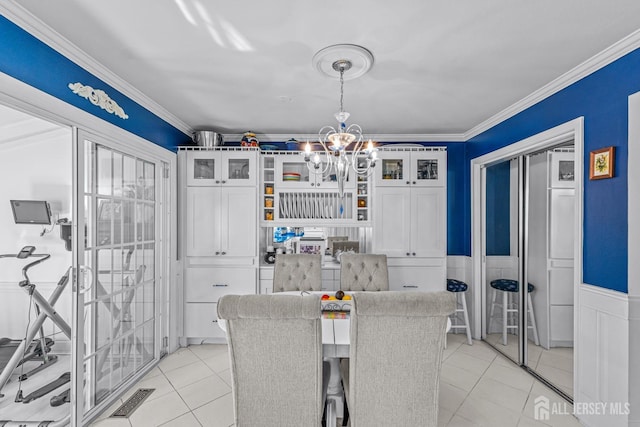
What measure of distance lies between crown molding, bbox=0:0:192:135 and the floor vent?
2.45 meters

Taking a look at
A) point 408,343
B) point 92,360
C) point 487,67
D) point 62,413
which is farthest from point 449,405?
point 62,413

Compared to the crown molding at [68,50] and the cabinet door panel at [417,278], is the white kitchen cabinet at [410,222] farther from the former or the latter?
the crown molding at [68,50]

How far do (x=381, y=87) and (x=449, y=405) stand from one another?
255 centimetres

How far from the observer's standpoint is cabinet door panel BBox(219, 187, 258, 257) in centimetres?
354

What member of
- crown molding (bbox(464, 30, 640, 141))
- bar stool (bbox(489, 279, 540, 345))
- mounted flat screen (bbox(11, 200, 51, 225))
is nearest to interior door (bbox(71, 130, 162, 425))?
mounted flat screen (bbox(11, 200, 51, 225))

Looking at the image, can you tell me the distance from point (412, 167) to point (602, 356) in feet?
7.72

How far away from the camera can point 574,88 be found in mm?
2262

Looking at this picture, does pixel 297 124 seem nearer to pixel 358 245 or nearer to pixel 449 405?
pixel 358 245

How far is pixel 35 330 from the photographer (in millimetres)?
2477

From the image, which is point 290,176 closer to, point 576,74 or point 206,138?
point 206,138

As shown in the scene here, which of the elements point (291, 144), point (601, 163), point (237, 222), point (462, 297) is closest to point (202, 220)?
point (237, 222)

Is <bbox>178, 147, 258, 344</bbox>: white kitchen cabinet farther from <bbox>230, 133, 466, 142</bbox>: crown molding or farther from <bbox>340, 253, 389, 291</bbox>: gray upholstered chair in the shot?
<bbox>340, 253, 389, 291</bbox>: gray upholstered chair

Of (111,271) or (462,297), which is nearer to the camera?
(111,271)

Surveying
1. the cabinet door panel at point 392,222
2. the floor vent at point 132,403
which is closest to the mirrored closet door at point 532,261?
the cabinet door panel at point 392,222
